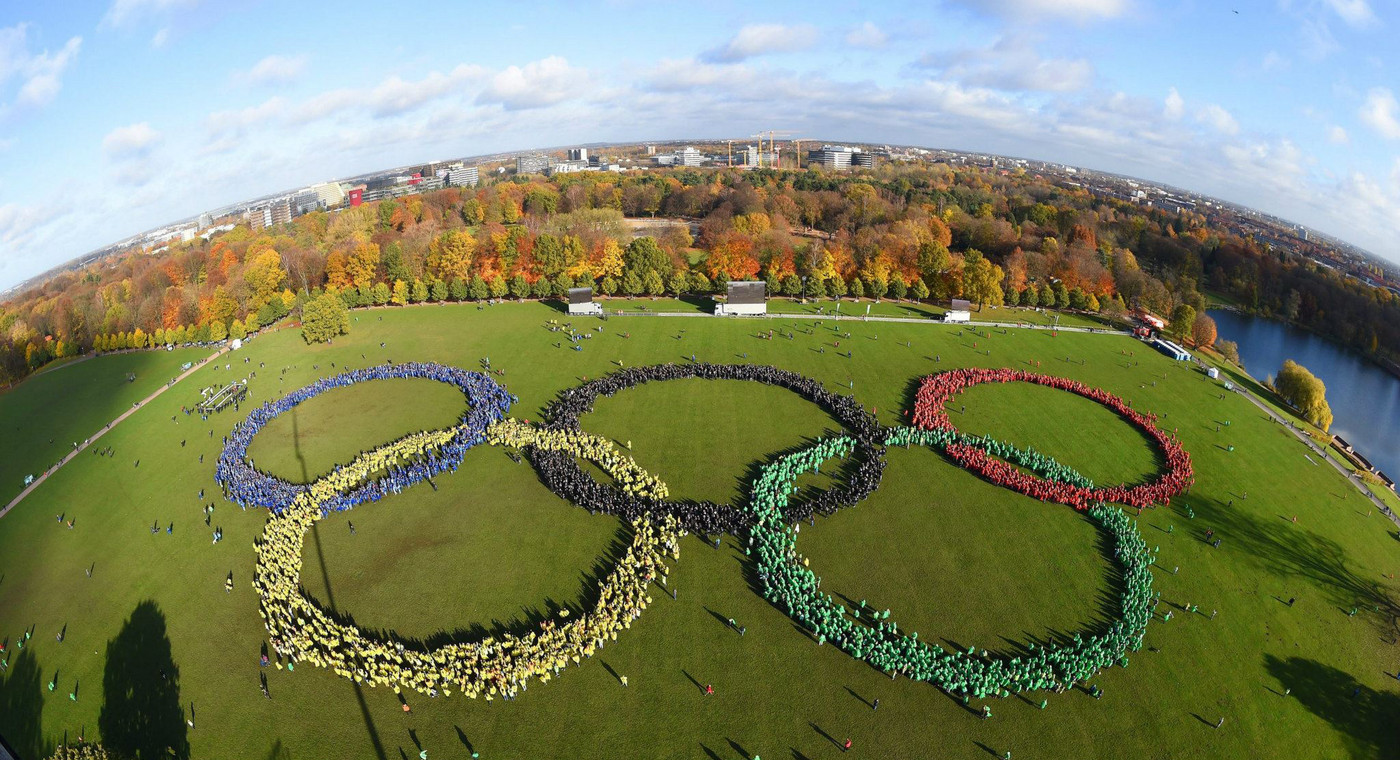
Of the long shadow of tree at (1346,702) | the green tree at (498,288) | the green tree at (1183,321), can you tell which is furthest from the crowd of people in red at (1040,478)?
the green tree at (498,288)

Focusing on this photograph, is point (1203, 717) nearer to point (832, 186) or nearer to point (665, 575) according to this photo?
point (665, 575)

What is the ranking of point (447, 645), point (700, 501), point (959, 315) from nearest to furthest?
point (447, 645), point (700, 501), point (959, 315)

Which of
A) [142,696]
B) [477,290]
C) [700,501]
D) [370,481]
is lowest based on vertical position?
[142,696]

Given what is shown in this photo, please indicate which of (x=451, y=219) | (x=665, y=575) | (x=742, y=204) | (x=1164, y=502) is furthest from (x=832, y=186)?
(x=665, y=575)

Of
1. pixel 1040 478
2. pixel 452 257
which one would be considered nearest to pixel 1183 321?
pixel 1040 478

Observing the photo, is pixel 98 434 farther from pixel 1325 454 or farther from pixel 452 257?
pixel 1325 454

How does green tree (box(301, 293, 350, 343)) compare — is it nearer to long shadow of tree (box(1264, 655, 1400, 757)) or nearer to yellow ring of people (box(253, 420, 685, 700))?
yellow ring of people (box(253, 420, 685, 700))

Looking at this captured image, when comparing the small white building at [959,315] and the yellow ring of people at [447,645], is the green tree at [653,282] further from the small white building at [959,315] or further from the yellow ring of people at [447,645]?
the yellow ring of people at [447,645]
